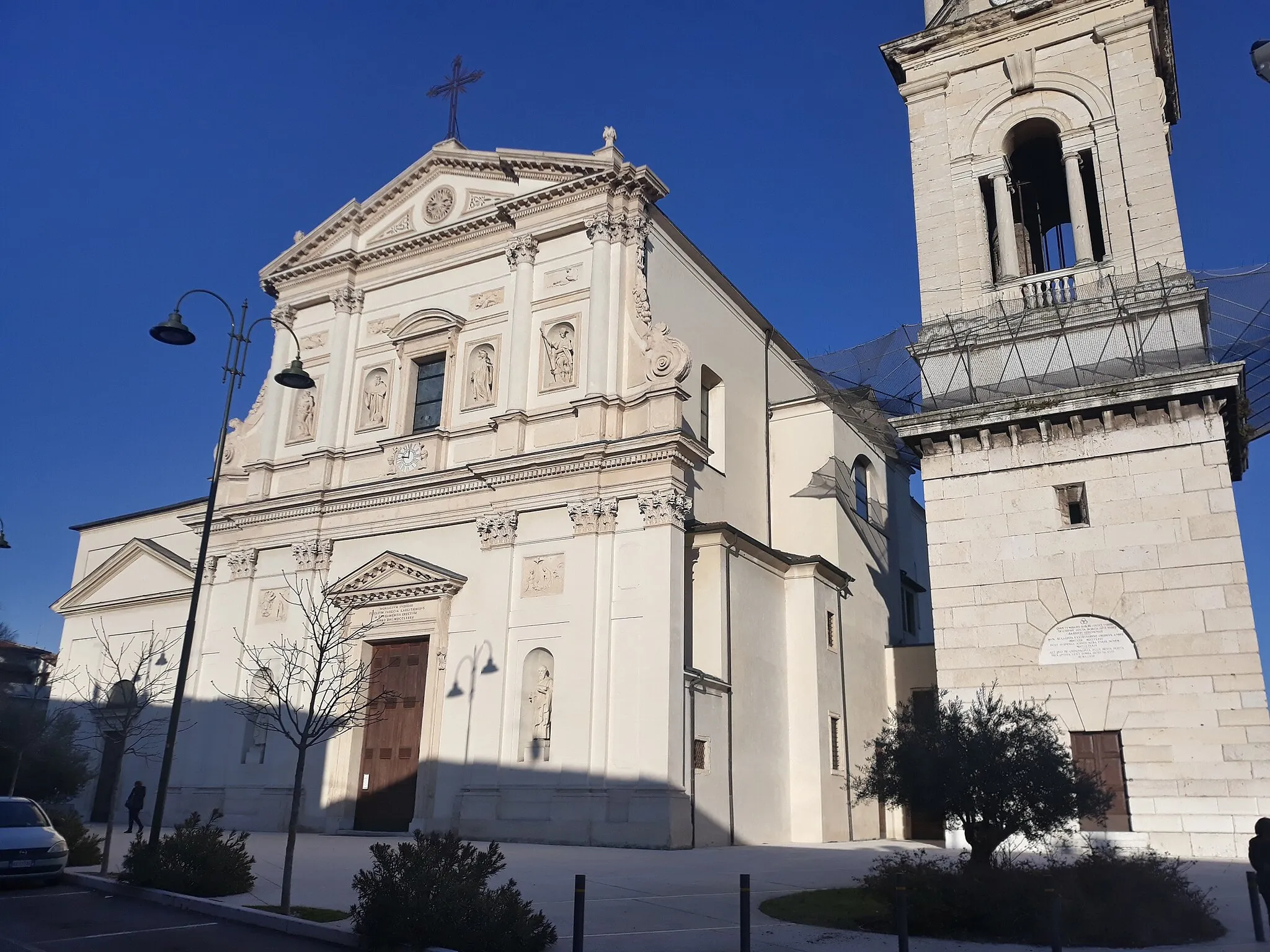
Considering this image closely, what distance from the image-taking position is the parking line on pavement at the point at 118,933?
9820mm

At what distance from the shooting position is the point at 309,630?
24859mm

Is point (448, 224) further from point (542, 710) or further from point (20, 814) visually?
point (20, 814)

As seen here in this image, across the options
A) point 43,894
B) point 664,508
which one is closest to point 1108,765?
point 664,508

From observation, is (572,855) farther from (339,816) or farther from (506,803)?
(339,816)

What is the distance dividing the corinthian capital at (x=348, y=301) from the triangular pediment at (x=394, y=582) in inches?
311

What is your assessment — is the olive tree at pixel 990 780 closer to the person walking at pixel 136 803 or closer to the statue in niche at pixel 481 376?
the statue in niche at pixel 481 376

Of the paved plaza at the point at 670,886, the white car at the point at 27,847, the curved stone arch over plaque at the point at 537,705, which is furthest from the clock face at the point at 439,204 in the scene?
the white car at the point at 27,847

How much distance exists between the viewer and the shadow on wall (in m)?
19.8

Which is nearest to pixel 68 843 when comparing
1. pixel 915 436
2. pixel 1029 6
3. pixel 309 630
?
pixel 309 630

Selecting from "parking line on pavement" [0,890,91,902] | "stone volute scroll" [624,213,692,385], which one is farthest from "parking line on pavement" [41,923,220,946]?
"stone volute scroll" [624,213,692,385]

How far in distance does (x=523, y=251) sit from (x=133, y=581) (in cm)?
1708

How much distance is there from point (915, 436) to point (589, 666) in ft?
27.5

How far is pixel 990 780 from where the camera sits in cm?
1171

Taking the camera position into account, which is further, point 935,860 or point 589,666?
point 589,666
